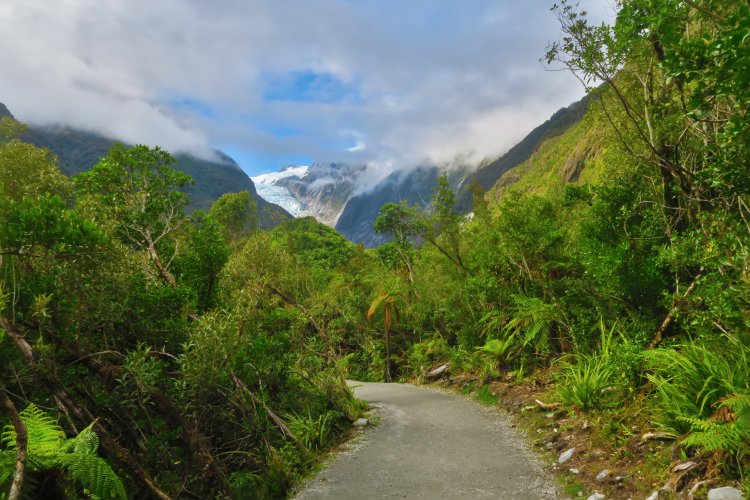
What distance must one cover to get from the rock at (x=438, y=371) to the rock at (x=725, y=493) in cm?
1148

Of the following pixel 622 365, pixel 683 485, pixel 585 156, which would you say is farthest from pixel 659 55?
pixel 585 156

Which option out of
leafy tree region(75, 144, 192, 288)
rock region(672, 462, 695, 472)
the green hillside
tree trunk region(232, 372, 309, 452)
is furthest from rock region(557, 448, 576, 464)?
the green hillside

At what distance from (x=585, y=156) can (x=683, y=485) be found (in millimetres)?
97422

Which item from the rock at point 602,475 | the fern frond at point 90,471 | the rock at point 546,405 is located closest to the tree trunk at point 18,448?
the fern frond at point 90,471

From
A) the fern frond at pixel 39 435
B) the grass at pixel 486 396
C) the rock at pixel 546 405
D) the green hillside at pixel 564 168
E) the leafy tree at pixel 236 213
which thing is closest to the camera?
the fern frond at pixel 39 435

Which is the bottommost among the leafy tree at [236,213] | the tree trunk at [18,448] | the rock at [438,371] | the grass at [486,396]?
the rock at [438,371]

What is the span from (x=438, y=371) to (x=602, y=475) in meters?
10.5

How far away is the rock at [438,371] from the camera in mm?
15242

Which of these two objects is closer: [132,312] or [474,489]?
[474,489]

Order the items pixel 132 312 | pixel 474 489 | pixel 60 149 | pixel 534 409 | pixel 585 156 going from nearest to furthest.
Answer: pixel 474 489
pixel 132 312
pixel 534 409
pixel 585 156
pixel 60 149

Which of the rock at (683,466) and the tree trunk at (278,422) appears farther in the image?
the tree trunk at (278,422)

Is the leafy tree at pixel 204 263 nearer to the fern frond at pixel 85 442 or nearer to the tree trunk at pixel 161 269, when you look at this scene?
the tree trunk at pixel 161 269

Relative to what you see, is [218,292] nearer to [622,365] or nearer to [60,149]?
[622,365]

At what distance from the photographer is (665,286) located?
24.0ft
